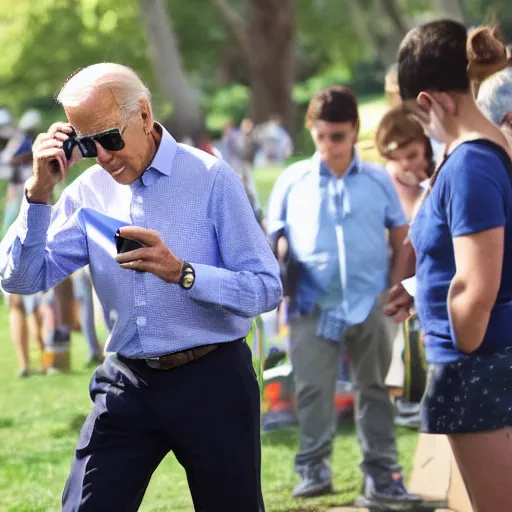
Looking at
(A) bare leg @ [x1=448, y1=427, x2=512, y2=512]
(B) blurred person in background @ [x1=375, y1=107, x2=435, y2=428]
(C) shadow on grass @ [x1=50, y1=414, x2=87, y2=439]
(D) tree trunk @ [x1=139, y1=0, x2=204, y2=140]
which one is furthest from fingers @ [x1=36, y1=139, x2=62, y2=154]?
(D) tree trunk @ [x1=139, y1=0, x2=204, y2=140]

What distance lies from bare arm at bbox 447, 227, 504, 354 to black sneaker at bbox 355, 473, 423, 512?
2.86m

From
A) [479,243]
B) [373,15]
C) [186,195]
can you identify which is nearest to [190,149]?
[186,195]

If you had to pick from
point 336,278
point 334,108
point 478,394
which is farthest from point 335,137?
point 478,394

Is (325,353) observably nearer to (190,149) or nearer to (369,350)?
(369,350)

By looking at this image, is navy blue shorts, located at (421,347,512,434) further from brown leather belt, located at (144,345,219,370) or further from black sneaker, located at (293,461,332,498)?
black sneaker, located at (293,461,332,498)

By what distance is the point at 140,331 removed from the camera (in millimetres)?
3578

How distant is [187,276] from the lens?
3381mm

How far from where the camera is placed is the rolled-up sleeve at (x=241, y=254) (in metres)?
3.50

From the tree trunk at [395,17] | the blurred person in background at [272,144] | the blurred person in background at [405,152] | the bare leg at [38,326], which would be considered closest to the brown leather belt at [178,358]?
the blurred person in background at [405,152]

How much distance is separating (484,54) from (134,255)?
50.8 inches

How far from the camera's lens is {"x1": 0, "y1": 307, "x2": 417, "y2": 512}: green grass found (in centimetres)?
598

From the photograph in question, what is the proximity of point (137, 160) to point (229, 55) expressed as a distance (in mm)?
38153

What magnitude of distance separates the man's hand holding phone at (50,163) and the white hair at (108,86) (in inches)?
3.9

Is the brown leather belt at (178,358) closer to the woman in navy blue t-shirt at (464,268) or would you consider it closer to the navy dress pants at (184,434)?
the navy dress pants at (184,434)
